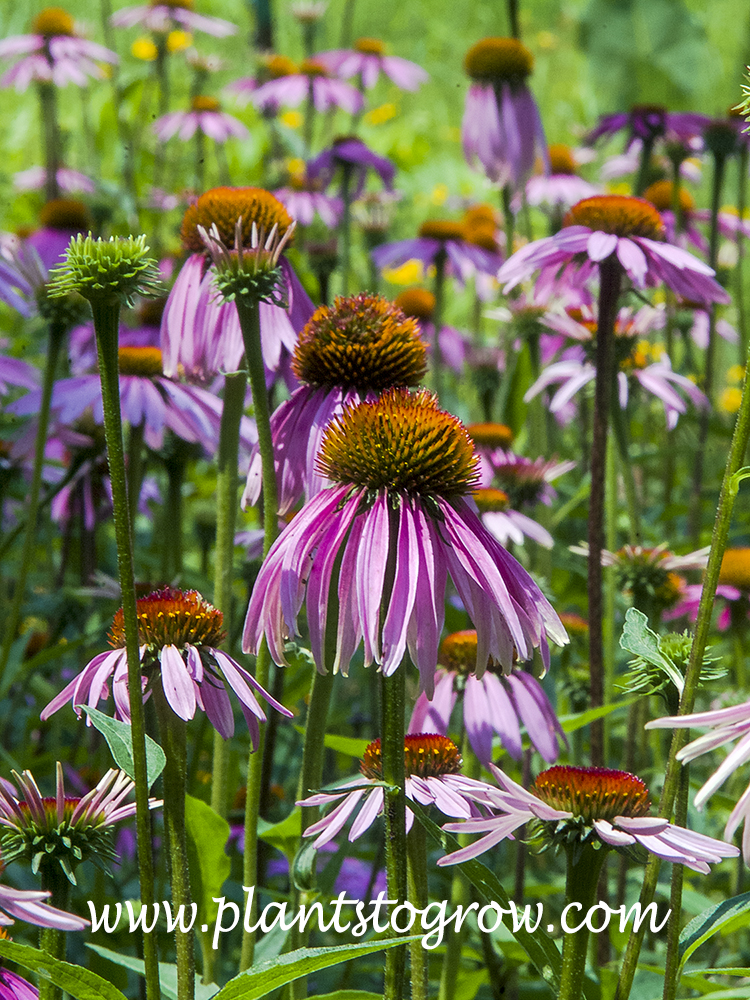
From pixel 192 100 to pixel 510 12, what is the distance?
1635 mm

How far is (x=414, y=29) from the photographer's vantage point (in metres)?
6.52

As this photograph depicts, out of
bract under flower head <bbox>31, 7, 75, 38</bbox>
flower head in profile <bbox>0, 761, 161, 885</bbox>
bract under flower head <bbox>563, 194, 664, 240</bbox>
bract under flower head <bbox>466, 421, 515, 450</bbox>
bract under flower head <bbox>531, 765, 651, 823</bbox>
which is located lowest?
flower head in profile <bbox>0, 761, 161, 885</bbox>

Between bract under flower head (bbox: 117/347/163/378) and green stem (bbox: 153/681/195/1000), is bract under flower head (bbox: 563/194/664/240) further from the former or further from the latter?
green stem (bbox: 153/681/195/1000)

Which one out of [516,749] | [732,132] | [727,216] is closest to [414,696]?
[516,749]

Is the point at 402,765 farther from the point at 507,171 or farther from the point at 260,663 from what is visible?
the point at 507,171

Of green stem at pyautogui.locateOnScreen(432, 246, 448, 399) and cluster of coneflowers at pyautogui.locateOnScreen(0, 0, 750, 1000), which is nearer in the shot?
cluster of coneflowers at pyautogui.locateOnScreen(0, 0, 750, 1000)

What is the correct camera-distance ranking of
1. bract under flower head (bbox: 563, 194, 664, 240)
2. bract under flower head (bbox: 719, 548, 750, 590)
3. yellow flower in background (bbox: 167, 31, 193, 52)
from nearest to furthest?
1. bract under flower head (bbox: 563, 194, 664, 240)
2. bract under flower head (bbox: 719, 548, 750, 590)
3. yellow flower in background (bbox: 167, 31, 193, 52)

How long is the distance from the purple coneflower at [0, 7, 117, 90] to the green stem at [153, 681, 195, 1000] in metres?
2.39

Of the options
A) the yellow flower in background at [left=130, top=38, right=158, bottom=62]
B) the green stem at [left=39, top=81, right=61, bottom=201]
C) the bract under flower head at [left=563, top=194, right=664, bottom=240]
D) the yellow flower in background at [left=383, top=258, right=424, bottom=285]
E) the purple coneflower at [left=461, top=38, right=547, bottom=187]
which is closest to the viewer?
the bract under flower head at [left=563, top=194, right=664, bottom=240]

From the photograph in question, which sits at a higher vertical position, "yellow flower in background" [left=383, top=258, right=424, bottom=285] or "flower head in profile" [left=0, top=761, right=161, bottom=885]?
"yellow flower in background" [left=383, top=258, right=424, bottom=285]

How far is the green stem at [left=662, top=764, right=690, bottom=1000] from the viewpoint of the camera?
68cm

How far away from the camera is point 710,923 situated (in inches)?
26.6

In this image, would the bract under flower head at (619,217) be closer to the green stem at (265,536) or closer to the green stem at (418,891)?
the green stem at (265,536)

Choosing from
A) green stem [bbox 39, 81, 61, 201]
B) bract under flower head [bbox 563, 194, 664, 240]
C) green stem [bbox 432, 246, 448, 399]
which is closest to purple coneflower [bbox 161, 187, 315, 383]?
bract under flower head [bbox 563, 194, 664, 240]
